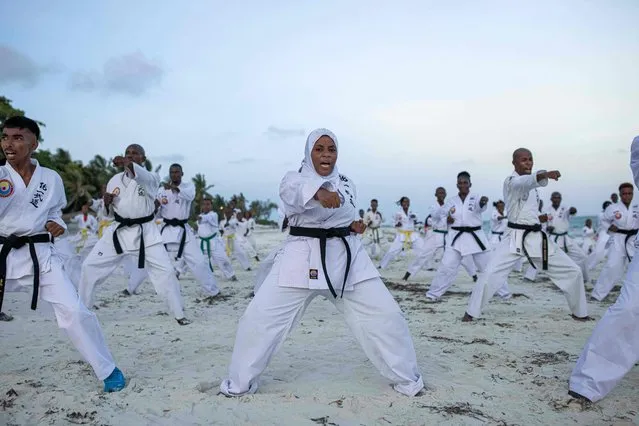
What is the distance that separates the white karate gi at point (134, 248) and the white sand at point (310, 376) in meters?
0.48

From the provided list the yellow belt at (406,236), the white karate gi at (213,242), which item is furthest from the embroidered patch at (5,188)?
the yellow belt at (406,236)

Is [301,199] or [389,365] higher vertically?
[301,199]

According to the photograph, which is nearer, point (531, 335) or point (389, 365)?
point (389, 365)

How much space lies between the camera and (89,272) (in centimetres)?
602

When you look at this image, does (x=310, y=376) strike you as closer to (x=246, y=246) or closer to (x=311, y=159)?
(x=311, y=159)

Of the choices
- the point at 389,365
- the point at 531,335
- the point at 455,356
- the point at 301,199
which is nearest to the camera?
the point at 301,199

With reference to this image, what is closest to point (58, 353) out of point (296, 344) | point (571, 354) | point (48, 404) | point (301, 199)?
point (48, 404)

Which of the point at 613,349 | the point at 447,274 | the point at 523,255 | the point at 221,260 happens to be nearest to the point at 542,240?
the point at 523,255

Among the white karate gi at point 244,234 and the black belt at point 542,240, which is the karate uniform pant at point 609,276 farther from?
the white karate gi at point 244,234

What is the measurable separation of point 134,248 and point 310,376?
10.4ft

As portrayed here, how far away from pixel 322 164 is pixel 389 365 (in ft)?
4.98

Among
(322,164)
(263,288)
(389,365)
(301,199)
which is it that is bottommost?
(389,365)

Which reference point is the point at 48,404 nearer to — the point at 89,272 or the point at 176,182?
the point at 89,272

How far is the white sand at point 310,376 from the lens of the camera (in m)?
3.10
